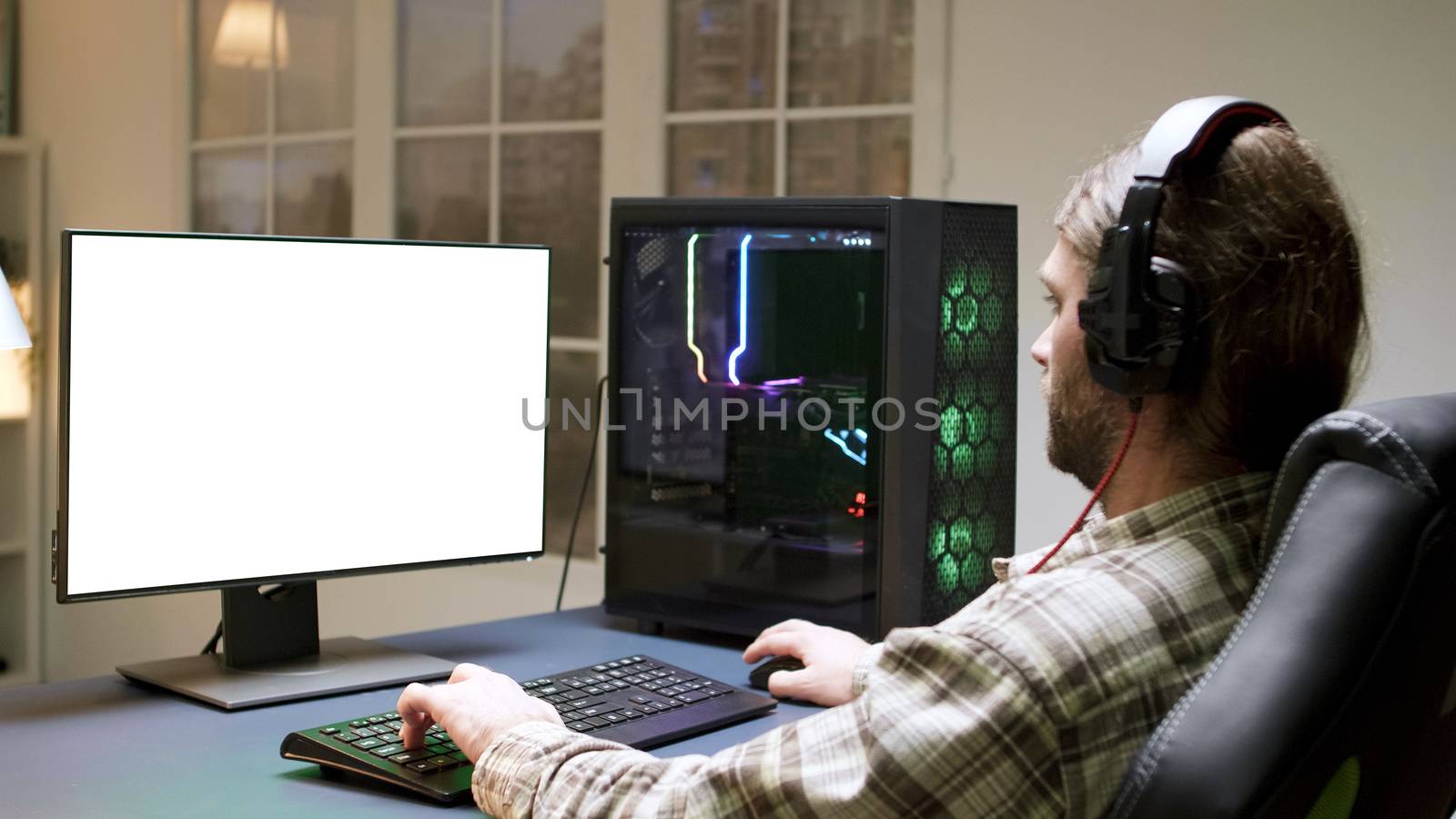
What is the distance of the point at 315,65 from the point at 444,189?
24.3 inches

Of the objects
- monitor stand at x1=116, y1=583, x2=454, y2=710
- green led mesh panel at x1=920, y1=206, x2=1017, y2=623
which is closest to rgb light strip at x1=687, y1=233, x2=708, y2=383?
green led mesh panel at x1=920, y1=206, x2=1017, y2=623

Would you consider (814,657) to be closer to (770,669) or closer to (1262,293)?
(770,669)

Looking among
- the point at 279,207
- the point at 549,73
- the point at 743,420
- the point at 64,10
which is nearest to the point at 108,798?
the point at 743,420

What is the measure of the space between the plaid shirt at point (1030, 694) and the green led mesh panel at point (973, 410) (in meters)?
0.65

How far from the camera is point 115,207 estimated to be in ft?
14.0

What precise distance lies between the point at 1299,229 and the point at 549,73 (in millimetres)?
2494

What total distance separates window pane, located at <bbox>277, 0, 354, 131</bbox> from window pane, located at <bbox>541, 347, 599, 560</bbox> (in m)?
0.94

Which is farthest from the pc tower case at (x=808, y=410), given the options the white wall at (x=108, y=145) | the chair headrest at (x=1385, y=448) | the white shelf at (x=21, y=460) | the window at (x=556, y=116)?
the white shelf at (x=21, y=460)

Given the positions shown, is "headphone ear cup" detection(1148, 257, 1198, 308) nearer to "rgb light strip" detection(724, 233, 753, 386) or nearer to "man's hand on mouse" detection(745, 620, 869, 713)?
"man's hand on mouse" detection(745, 620, 869, 713)

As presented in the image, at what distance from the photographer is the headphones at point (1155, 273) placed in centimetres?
90

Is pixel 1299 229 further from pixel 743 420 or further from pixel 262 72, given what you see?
pixel 262 72

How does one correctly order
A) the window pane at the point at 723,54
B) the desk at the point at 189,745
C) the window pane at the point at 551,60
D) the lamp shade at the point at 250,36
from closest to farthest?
the desk at the point at 189,745
the window pane at the point at 723,54
the window pane at the point at 551,60
the lamp shade at the point at 250,36

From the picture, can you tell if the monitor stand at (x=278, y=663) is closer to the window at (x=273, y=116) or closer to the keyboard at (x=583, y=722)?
the keyboard at (x=583, y=722)

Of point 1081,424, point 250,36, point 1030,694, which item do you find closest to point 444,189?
point 250,36
